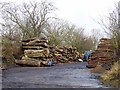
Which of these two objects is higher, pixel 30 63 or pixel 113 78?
pixel 30 63

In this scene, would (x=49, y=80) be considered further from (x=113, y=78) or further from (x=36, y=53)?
(x=36, y=53)

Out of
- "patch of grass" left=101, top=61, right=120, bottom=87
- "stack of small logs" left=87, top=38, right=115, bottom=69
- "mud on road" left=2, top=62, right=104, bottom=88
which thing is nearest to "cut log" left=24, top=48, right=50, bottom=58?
"stack of small logs" left=87, top=38, right=115, bottom=69

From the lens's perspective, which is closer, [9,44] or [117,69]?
[117,69]

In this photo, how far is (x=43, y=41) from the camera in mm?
26391

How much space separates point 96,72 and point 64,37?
88.8 ft

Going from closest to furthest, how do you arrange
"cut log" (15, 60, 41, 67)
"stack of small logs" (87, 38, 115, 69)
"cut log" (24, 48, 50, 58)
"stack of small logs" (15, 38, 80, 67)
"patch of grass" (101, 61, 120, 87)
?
1. "patch of grass" (101, 61, 120, 87)
2. "stack of small logs" (87, 38, 115, 69)
3. "cut log" (15, 60, 41, 67)
4. "stack of small logs" (15, 38, 80, 67)
5. "cut log" (24, 48, 50, 58)

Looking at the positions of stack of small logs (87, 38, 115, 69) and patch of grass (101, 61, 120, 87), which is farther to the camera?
stack of small logs (87, 38, 115, 69)

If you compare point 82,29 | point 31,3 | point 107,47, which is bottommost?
point 107,47

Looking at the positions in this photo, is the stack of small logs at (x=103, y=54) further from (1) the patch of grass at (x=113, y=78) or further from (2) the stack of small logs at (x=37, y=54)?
(1) the patch of grass at (x=113, y=78)

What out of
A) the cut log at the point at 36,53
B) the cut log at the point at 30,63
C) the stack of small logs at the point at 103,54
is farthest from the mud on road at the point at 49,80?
the cut log at the point at 36,53

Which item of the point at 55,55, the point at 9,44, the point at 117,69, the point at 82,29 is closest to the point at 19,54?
the point at 9,44

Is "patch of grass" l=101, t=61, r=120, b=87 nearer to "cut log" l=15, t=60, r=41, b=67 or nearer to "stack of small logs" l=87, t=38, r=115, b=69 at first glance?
"stack of small logs" l=87, t=38, r=115, b=69

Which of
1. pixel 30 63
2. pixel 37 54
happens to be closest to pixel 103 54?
pixel 37 54

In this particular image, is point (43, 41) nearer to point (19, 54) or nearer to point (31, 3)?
point (19, 54)
